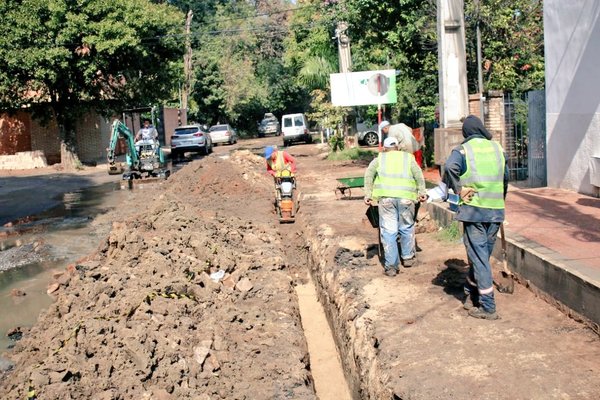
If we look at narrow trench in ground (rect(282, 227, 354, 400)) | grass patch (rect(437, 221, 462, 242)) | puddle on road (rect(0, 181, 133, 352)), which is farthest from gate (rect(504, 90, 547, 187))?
puddle on road (rect(0, 181, 133, 352))

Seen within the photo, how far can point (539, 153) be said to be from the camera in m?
14.3

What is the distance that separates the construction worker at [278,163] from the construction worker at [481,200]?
7.33m

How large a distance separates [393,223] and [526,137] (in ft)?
29.7

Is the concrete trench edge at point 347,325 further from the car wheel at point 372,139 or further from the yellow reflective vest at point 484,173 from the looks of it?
the car wheel at point 372,139

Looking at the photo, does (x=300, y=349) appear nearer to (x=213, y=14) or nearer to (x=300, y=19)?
(x=300, y=19)

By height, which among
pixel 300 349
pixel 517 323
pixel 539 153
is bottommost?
pixel 300 349

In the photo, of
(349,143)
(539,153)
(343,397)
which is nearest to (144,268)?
(343,397)

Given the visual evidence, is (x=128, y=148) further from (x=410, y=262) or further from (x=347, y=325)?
(x=347, y=325)

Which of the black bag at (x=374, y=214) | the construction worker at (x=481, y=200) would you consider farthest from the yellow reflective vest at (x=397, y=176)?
the construction worker at (x=481, y=200)

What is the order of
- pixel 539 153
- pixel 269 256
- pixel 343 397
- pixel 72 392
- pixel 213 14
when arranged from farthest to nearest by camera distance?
pixel 213 14, pixel 539 153, pixel 269 256, pixel 343 397, pixel 72 392

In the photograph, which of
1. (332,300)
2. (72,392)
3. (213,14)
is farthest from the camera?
(213,14)

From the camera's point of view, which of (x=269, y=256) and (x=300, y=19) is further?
(x=300, y=19)

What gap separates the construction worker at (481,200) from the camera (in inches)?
243

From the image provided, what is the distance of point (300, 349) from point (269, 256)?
3.82 m
